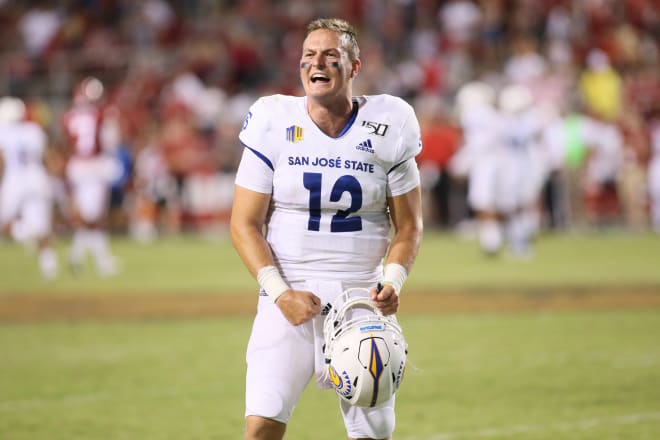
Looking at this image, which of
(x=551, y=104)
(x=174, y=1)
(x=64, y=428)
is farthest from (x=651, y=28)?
(x=64, y=428)

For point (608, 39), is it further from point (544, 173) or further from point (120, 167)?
point (120, 167)

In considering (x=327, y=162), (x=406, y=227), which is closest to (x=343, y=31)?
(x=327, y=162)

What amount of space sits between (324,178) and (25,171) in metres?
11.9

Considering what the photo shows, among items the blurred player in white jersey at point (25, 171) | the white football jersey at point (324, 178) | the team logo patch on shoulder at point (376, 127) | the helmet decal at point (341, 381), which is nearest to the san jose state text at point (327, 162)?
the white football jersey at point (324, 178)

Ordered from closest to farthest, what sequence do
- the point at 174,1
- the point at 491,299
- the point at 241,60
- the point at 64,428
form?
the point at 64,428, the point at 491,299, the point at 241,60, the point at 174,1

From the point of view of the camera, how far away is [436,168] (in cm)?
2202

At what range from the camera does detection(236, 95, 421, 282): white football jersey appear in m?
4.61

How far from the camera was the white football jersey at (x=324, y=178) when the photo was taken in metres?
4.61

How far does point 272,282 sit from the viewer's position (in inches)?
178

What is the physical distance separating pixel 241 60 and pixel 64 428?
56.4ft

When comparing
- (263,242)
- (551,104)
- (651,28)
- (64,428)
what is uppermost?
(651,28)

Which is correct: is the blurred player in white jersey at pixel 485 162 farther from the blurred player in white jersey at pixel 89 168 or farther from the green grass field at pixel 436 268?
the blurred player in white jersey at pixel 89 168

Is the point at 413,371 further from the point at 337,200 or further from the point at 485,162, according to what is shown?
the point at 485,162

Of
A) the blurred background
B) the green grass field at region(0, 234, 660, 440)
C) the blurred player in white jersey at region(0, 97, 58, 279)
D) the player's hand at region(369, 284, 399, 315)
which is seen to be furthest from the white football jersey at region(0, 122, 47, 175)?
the player's hand at region(369, 284, 399, 315)
